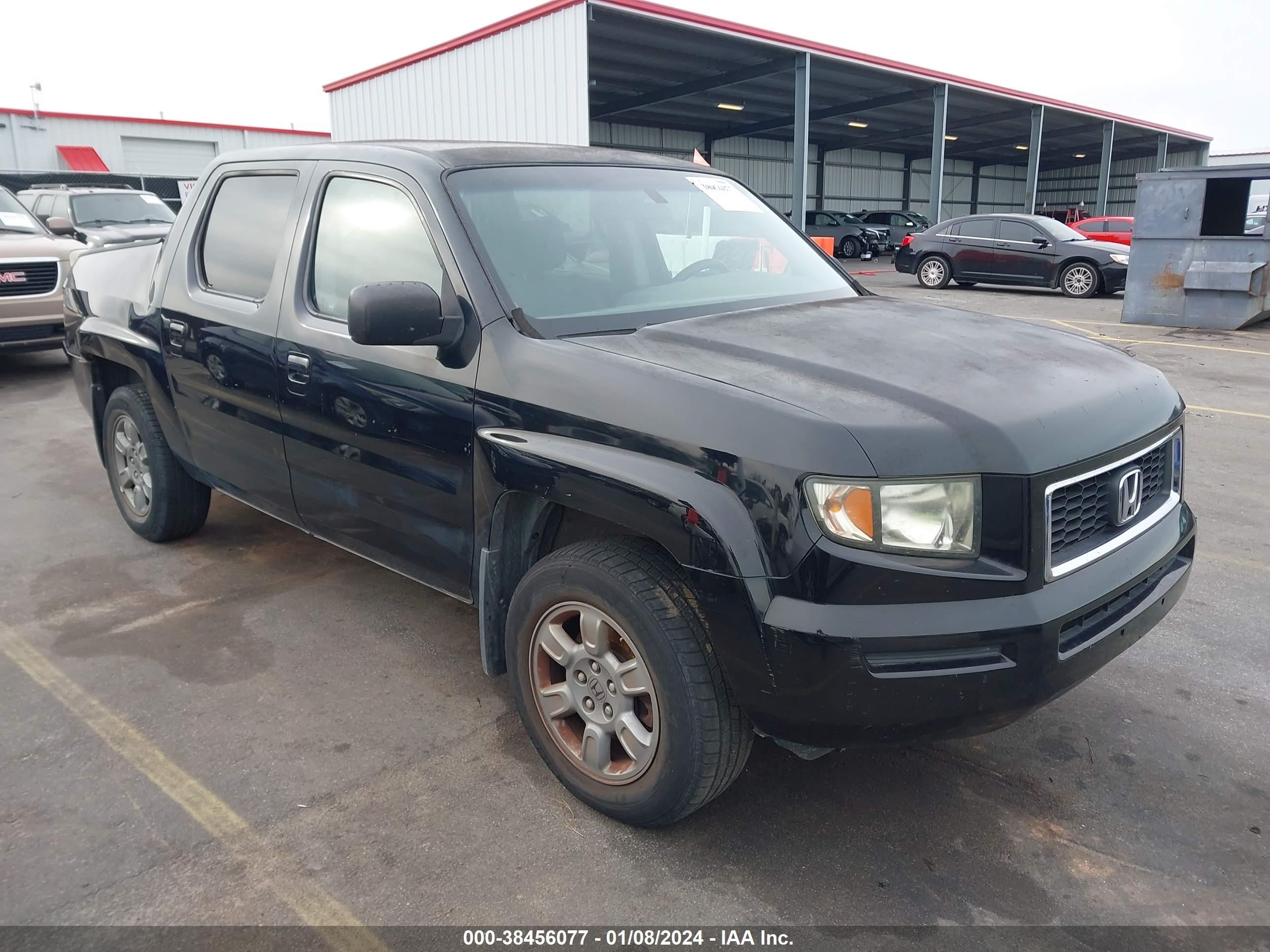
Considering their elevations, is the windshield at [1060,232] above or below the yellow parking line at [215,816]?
above

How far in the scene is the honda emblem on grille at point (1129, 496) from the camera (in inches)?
97.1

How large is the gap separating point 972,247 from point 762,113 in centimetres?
1728

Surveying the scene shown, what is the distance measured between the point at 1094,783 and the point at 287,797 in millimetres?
2312

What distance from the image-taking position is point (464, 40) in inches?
702

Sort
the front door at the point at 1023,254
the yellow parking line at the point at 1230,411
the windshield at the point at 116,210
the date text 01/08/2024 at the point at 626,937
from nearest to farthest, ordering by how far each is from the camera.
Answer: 1. the date text 01/08/2024 at the point at 626,937
2. the yellow parking line at the point at 1230,411
3. the windshield at the point at 116,210
4. the front door at the point at 1023,254

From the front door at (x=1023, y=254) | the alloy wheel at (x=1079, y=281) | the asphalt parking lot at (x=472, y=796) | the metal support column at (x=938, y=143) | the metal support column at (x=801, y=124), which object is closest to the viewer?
Result: the asphalt parking lot at (x=472, y=796)

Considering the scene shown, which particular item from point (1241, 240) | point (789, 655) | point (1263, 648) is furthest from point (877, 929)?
point (1241, 240)

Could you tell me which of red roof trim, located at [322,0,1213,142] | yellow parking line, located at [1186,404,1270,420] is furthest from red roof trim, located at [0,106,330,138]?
yellow parking line, located at [1186,404,1270,420]

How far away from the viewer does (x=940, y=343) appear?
273 centimetres

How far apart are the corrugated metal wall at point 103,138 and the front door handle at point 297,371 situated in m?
31.8

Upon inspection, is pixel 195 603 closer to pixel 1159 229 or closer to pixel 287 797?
pixel 287 797

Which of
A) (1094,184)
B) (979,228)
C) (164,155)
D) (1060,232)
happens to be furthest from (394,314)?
(1094,184)

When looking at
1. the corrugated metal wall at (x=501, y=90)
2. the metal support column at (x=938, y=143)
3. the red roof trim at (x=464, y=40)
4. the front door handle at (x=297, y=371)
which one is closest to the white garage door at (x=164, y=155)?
the red roof trim at (x=464, y=40)

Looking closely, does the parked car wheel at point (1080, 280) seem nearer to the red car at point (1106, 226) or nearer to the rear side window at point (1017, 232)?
the rear side window at point (1017, 232)
